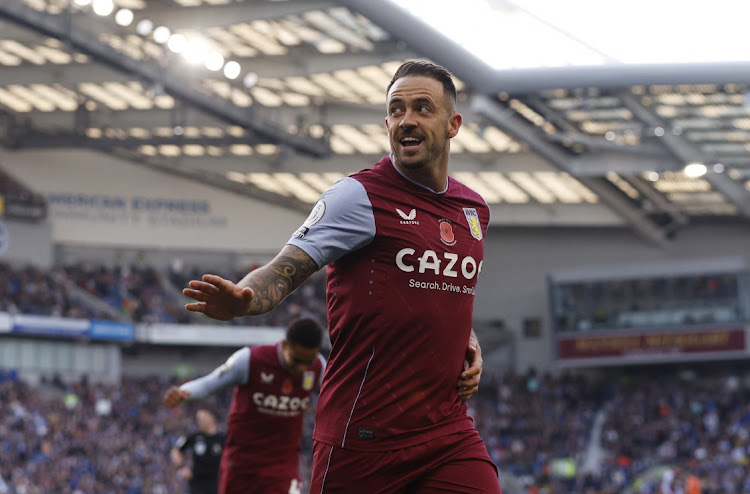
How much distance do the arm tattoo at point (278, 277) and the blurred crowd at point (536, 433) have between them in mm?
22554

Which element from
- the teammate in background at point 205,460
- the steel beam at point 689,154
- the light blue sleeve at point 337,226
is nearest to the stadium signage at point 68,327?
the steel beam at point 689,154

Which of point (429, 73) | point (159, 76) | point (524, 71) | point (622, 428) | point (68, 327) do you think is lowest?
point (622, 428)

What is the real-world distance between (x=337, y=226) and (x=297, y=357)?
13.3 feet

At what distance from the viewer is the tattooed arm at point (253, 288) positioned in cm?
333

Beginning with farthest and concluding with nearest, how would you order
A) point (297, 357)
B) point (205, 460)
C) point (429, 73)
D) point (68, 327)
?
point (68, 327) < point (205, 460) < point (297, 357) < point (429, 73)

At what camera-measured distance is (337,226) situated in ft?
12.6

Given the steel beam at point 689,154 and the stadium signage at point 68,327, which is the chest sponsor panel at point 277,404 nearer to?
the steel beam at point 689,154

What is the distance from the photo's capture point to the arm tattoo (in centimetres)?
354

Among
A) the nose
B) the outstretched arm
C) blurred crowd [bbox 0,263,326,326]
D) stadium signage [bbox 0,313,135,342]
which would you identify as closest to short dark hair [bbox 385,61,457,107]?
the nose

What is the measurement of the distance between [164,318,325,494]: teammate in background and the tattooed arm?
408 centimetres

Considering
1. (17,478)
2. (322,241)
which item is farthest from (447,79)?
(17,478)

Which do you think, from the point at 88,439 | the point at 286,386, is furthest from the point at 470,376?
the point at 88,439

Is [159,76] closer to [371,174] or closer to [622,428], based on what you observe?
[622,428]

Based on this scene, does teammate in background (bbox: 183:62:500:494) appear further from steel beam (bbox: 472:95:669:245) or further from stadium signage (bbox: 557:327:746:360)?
stadium signage (bbox: 557:327:746:360)
